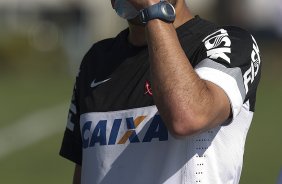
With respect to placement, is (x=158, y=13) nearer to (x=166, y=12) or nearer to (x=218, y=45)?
(x=166, y=12)

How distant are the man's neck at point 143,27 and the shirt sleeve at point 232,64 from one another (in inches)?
7.3

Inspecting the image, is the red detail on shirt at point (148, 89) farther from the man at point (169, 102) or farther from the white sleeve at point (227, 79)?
the white sleeve at point (227, 79)

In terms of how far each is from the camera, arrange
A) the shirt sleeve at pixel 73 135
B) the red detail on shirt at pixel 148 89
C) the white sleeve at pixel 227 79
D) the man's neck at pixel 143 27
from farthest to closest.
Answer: the shirt sleeve at pixel 73 135 < the man's neck at pixel 143 27 < the red detail on shirt at pixel 148 89 < the white sleeve at pixel 227 79

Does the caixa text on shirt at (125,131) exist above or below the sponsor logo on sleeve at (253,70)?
below

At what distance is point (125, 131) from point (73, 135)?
652 mm

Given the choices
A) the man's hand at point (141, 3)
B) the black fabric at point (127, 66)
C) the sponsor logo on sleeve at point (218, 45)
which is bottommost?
the black fabric at point (127, 66)

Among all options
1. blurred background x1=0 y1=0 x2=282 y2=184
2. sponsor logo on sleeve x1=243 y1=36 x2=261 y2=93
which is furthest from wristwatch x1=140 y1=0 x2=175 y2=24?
blurred background x1=0 y1=0 x2=282 y2=184

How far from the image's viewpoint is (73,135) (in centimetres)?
454

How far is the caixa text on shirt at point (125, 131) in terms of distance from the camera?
12.6ft

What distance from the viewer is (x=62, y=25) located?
3578 centimetres

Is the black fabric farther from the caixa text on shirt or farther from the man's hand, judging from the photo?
the man's hand

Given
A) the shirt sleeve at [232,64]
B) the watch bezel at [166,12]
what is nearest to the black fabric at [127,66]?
the shirt sleeve at [232,64]

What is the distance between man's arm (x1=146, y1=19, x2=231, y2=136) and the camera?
11.5ft

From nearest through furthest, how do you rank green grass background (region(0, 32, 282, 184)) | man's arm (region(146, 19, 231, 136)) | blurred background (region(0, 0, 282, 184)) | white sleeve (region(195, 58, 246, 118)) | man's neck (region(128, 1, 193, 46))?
1. man's arm (region(146, 19, 231, 136))
2. white sleeve (region(195, 58, 246, 118))
3. man's neck (region(128, 1, 193, 46))
4. green grass background (region(0, 32, 282, 184))
5. blurred background (region(0, 0, 282, 184))
